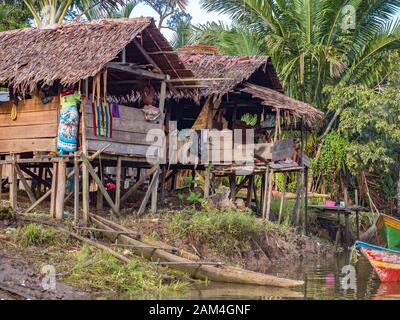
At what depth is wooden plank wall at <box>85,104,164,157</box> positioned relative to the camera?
12.6m

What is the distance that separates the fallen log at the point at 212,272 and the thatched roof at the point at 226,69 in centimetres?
530

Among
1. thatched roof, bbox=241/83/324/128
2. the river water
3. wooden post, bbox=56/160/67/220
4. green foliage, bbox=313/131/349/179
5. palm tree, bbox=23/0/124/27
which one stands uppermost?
palm tree, bbox=23/0/124/27

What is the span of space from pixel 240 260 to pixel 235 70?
18.2 ft

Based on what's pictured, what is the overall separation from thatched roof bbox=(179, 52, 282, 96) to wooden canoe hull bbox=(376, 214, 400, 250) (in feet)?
15.8

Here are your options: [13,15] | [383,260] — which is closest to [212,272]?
[383,260]

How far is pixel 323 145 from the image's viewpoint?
21.3 meters

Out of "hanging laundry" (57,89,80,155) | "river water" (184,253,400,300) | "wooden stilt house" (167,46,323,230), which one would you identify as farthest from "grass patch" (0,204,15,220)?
"wooden stilt house" (167,46,323,230)

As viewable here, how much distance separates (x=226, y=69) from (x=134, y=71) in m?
3.78

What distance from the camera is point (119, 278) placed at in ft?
31.3

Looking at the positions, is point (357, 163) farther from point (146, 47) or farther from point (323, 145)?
point (146, 47)

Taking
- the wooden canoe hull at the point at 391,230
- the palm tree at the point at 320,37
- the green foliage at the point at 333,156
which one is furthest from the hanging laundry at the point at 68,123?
the green foliage at the point at 333,156

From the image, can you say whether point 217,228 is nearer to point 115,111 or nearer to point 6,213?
point 115,111

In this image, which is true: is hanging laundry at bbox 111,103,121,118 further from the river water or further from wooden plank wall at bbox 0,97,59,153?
the river water
